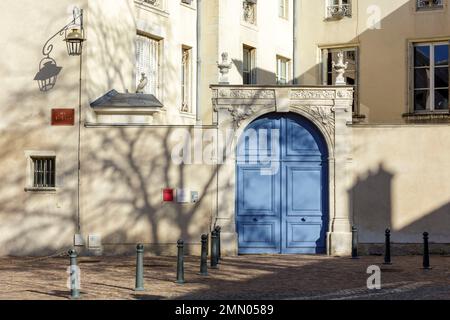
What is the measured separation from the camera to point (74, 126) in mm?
22797

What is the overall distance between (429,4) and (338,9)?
282 centimetres

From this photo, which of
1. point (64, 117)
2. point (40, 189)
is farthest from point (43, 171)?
point (64, 117)

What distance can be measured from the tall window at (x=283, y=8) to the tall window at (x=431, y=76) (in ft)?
13.5

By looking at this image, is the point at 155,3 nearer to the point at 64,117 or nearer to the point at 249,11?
the point at 64,117

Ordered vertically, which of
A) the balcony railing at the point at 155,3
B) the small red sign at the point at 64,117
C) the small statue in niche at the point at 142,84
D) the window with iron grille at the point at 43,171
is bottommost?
the window with iron grille at the point at 43,171

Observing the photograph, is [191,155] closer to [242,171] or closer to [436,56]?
[242,171]

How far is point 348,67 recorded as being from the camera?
1220 inches

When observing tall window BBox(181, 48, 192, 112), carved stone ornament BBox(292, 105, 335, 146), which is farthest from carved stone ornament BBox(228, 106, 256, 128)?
tall window BBox(181, 48, 192, 112)

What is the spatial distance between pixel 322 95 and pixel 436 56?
27.6 feet

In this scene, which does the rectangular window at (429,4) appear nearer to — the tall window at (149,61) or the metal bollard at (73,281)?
the tall window at (149,61)

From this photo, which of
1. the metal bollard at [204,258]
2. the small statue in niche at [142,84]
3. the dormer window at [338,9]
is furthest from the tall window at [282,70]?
the metal bollard at [204,258]

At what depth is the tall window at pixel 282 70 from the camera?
3158 centimetres
